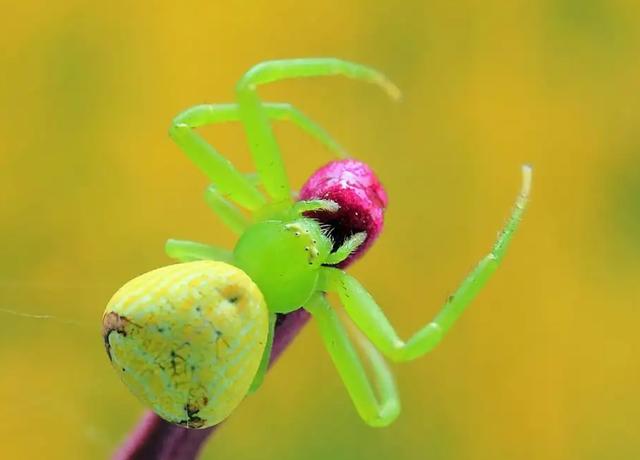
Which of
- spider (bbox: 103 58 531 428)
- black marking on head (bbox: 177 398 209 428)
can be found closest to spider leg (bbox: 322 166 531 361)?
spider (bbox: 103 58 531 428)

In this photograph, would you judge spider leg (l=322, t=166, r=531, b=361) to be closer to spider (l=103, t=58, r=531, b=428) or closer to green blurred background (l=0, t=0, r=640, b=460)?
spider (l=103, t=58, r=531, b=428)


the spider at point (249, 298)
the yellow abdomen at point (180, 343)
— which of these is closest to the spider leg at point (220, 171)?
the spider at point (249, 298)

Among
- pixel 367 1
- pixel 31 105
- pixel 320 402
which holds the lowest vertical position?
pixel 320 402

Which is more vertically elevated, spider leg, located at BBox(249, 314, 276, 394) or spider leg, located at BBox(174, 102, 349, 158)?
spider leg, located at BBox(174, 102, 349, 158)

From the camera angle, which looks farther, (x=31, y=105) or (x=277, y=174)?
(x=31, y=105)

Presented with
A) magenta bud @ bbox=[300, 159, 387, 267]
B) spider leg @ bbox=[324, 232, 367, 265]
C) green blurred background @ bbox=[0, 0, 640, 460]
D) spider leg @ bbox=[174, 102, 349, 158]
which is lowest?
green blurred background @ bbox=[0, 0, 640, 460]

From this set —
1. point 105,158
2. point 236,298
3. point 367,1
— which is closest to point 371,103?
point 367,1

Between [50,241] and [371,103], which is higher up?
[371,103]

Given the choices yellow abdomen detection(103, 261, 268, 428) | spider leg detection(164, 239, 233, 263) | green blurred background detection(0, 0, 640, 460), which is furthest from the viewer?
green blurred background detection(0, 0, 640, 460)

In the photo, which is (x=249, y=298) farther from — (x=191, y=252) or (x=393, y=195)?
(x=393, y=195)

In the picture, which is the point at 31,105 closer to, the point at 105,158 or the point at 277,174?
the point at 105,158
